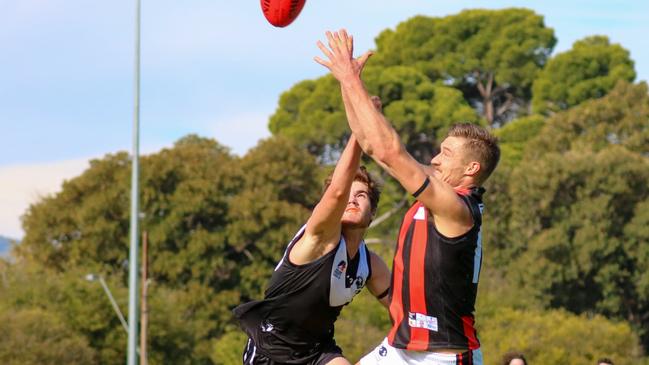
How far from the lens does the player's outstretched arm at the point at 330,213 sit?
8.07 m

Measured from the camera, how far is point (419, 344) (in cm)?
762

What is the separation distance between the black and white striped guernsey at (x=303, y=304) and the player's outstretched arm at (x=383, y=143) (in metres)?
1.50

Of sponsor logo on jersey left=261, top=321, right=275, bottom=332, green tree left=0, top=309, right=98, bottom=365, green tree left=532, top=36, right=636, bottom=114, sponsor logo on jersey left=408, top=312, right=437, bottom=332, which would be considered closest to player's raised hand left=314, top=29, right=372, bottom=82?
sponsor logo on jersey left=408, top=312, right=437, bottom=332

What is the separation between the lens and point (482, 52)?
67.1 m

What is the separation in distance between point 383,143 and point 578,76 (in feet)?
190

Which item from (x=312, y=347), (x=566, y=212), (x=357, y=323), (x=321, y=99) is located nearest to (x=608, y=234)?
(x=566, y=212)

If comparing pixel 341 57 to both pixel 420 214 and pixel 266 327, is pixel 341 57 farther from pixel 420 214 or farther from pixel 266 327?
pixel 266 327

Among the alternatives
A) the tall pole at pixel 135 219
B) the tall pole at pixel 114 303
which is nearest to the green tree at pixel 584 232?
the tall pole at pixel 114 303

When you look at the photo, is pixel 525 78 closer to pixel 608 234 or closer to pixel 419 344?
pixel 608 234

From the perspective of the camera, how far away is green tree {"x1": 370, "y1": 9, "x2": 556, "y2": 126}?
66.1 m

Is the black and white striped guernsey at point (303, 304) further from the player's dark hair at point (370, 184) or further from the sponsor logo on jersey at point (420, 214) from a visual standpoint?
the sponsor logo on jersey at point (420, 214)

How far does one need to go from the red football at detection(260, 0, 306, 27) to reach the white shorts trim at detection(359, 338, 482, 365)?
91.9 inches

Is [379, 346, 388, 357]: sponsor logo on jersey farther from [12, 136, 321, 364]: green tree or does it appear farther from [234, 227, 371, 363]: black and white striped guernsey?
[12, 136, 321, 364]: green tree

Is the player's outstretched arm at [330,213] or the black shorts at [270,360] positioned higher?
the player's outstretched arm at [330,213]
